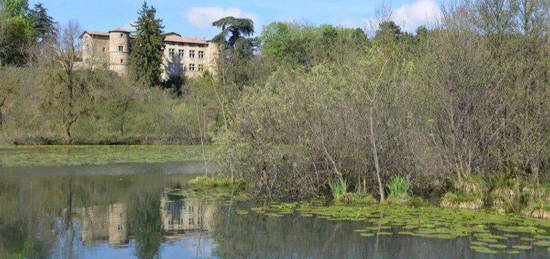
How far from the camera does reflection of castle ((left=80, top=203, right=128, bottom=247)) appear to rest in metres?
14.3

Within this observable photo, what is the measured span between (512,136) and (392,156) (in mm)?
3649

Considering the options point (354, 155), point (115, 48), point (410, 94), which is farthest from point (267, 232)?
point (115, 48)

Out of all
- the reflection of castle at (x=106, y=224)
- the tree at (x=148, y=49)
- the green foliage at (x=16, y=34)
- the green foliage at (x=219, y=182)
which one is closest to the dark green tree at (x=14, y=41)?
the green foliage at (x=16, y=34)

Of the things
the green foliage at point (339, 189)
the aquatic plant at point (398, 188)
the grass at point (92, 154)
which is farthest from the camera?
the grass at point (92, 154)

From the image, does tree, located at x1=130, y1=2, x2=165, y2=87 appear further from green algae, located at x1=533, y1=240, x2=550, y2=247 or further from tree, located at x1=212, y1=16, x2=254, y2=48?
green algae, located at x1=533, y1=240, x2=550, y2=247

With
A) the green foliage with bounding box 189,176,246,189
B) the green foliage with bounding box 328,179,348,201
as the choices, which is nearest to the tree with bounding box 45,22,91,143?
the green foliage with bounding box 189,176,246,189

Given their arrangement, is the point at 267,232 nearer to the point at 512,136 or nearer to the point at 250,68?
the point at 512,136

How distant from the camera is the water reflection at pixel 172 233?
12648 millimetres

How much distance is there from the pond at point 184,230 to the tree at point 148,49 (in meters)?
48.9

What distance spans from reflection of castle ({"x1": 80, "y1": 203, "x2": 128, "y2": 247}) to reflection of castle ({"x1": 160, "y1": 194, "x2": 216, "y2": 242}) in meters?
1.10

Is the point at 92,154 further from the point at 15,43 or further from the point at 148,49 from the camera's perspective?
the point at 15,43

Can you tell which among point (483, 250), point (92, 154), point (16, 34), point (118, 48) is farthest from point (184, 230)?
point (118, 48)

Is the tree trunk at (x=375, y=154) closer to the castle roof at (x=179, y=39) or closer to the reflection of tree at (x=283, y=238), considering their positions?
the reflection of tree at (x=283, y=238)

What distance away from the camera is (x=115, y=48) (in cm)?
9300
